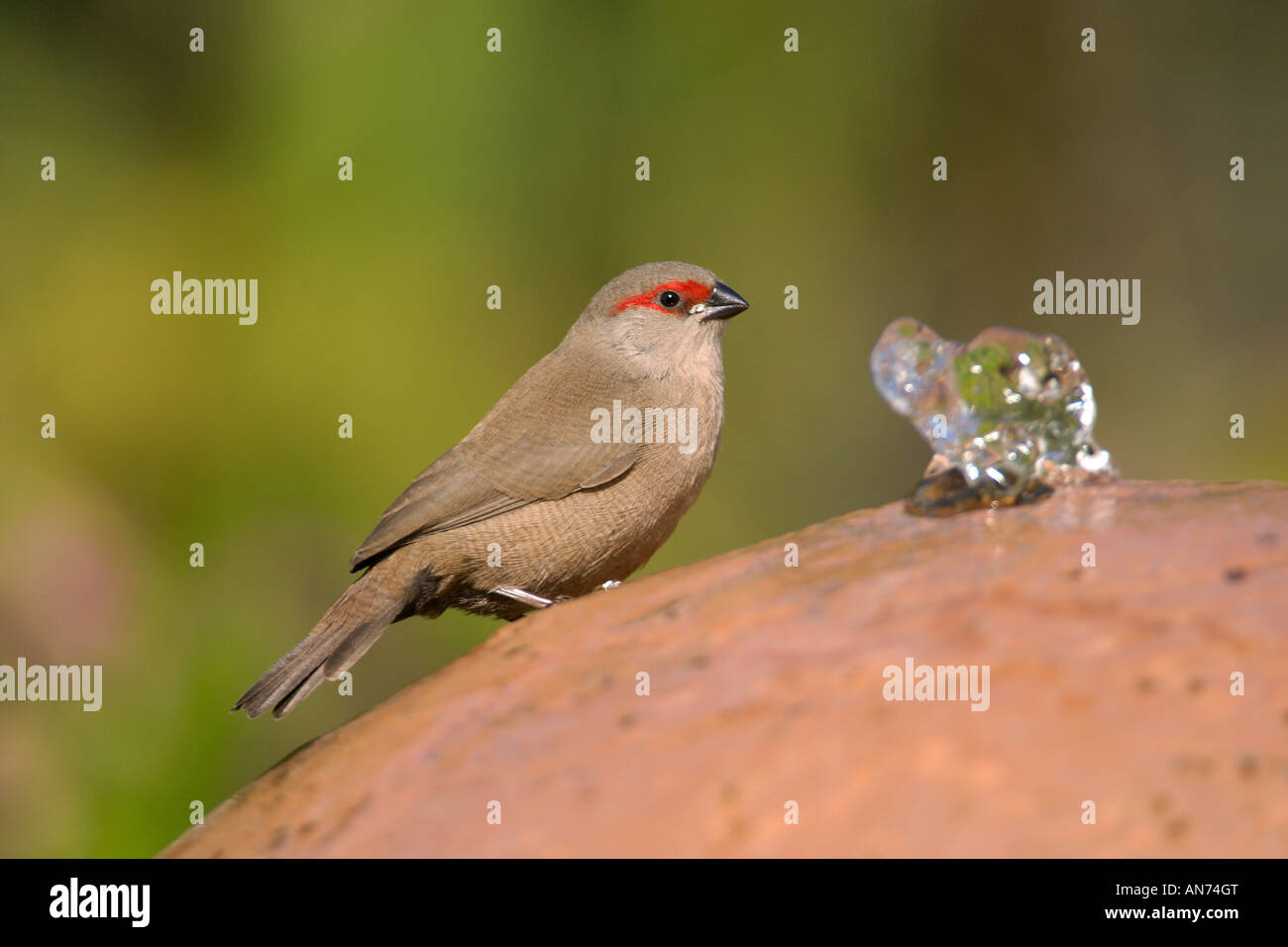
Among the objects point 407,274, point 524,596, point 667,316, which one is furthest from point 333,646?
point 407,274

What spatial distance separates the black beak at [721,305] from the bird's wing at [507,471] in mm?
459

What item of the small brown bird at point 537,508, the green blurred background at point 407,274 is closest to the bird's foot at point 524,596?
the small brown bird at point 537,508

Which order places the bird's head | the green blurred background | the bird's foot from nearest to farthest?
the bird's foot, the bird's head, the green blurred background

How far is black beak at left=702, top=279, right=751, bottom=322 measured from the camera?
14.4 ft

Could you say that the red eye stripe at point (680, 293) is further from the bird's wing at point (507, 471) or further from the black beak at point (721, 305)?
the bird's wing at point (507, 471)

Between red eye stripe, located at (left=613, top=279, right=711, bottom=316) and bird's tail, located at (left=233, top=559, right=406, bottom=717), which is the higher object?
red eye stripe, located at (left=613, top=279, right=711, bottom=316)

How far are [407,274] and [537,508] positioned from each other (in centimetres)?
195

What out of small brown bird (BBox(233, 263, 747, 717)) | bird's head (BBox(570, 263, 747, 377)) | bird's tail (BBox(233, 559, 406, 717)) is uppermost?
bird's head (BBox(570, 263, 747, 377))

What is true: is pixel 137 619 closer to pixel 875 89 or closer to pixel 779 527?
pixel 779 527

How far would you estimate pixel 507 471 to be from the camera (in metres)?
3.97

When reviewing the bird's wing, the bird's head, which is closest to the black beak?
the bird's head

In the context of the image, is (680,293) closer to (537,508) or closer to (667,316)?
(667,316)

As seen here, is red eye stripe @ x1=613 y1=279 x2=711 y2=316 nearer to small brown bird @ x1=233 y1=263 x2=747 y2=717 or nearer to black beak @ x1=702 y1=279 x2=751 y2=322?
black beak @ x1=702 y1=279 x2=751 y2=322

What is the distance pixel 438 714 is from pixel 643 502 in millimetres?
1502
